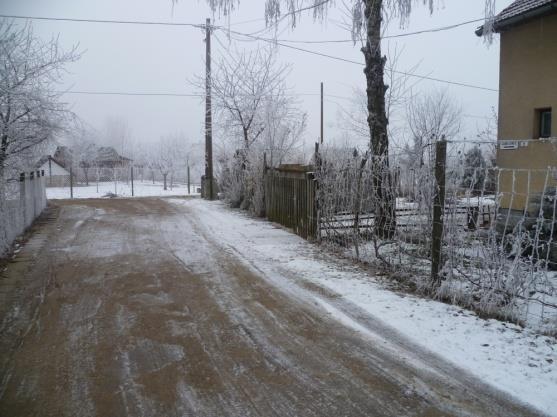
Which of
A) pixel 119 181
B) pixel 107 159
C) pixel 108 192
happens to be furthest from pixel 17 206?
pixel 107 159

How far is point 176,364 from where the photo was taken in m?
3.78

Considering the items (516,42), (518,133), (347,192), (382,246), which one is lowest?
(382,246)

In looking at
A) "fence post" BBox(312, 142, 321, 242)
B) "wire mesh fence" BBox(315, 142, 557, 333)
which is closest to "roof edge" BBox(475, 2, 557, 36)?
"wire mesh fence" BBox(315, 142, 557, 333)

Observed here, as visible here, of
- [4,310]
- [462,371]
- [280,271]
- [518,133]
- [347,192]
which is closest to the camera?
[462,371]

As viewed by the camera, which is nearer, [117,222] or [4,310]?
[4,310]

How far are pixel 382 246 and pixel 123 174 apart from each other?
42176 mm

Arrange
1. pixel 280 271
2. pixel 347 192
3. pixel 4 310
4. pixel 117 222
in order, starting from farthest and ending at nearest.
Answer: pixel 117 222 → pixel 347 192 → pixel 280 271 → pixel 4 310

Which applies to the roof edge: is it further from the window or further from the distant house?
the distant house

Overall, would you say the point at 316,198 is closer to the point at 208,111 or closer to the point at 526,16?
the point at 526,16

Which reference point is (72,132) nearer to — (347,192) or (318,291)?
(347,192)

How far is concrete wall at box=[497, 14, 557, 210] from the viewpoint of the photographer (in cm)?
879

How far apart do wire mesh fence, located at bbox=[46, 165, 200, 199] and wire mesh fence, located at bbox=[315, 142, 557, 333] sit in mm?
24698

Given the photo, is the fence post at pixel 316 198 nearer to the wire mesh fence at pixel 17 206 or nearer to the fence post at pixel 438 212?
the fence post at pixel 438 212

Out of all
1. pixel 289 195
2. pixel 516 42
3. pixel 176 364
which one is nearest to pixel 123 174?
pixel 289 195
